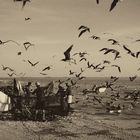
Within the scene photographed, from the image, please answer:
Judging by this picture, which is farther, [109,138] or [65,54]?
[109,138]

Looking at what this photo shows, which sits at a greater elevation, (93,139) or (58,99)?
(58,99)

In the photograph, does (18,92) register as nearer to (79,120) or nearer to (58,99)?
(58,99)

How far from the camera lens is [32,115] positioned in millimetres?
22500

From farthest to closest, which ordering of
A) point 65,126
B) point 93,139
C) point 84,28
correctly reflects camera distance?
point 65,126
point 93,139
point 84,28

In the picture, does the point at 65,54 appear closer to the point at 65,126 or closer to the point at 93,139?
the point at 93,139

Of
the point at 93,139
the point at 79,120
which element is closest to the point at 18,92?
the point at 79,120

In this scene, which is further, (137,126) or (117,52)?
(137,126)

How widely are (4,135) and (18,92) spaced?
18.6 ft

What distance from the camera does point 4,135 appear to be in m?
17.7

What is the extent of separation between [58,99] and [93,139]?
288 inches

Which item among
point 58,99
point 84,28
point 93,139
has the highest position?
point 84,28

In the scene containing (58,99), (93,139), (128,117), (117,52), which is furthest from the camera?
(128,117)

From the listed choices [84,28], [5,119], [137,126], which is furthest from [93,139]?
[84,28]

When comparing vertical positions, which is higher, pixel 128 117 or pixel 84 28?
pixel 84 28
